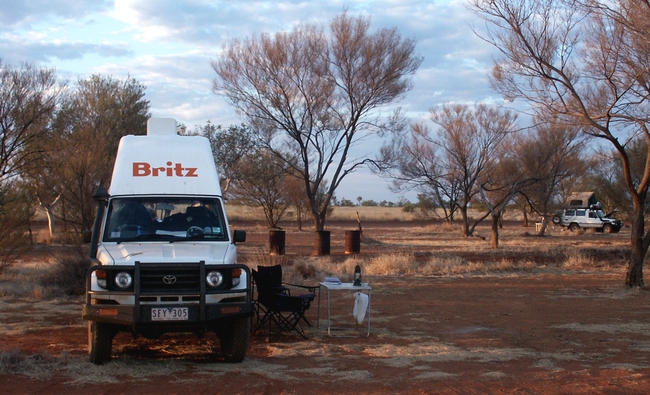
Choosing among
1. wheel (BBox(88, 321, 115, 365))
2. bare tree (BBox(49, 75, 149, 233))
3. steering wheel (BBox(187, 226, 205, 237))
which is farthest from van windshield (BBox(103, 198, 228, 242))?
bare tree (BBox(49, 75, 149, 233))

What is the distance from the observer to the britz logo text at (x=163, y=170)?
28.1ft

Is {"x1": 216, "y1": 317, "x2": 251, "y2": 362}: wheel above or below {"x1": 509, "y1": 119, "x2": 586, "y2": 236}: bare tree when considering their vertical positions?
below

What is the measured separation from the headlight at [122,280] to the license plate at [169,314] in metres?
0.41

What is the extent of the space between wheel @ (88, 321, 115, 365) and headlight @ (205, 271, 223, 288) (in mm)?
1289

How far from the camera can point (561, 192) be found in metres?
46.5

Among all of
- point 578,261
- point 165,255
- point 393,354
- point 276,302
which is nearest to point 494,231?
point 578,261

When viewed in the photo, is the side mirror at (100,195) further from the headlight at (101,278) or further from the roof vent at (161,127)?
the roof vent at (161,127)

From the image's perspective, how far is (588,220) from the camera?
4638cm

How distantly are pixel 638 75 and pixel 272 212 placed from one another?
32.2 meters

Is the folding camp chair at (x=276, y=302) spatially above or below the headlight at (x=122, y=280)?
below

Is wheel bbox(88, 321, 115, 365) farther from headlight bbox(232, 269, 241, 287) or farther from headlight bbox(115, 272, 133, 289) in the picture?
headlight bbox(232, 269, 241, 287)

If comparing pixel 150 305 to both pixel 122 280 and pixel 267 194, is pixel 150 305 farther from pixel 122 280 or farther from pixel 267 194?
pixel 267 194

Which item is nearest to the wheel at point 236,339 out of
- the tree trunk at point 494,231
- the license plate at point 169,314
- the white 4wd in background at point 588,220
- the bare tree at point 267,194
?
the license plate at point 169,314

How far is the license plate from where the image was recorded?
22.8 feet
